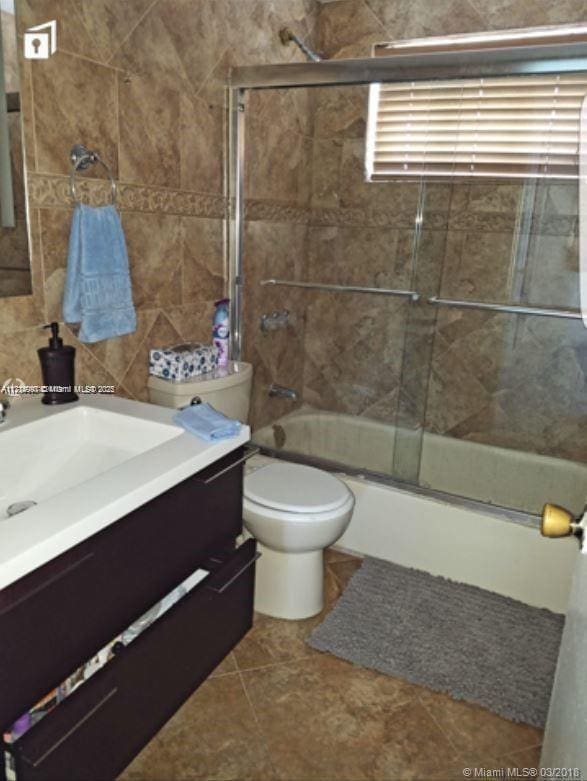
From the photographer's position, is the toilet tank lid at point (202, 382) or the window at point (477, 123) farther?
the window at point (477, 123)

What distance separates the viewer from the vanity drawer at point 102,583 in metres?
0.92

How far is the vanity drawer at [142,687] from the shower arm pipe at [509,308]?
1642 mm

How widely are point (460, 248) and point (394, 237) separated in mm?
315

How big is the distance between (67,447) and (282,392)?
5.09 feet

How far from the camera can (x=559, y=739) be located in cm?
95

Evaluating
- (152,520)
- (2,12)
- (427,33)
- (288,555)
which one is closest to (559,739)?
(152,520)

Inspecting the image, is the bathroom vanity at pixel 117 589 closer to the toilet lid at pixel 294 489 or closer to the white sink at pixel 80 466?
the white sink at pixel 80 466

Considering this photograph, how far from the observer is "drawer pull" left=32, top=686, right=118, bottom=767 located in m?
0.93

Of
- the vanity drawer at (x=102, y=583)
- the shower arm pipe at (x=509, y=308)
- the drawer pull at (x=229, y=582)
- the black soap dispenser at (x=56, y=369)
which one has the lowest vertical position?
the drawer pull at (x=229, y=582)

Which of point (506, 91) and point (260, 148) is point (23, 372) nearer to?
point (260, 148)

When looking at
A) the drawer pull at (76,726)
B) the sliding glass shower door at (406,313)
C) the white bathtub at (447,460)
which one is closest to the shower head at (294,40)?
the sliding glass shower door at (406,313)

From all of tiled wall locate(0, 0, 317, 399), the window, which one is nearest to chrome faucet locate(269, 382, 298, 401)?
tiled wall locate(0, 0, 317, 399)

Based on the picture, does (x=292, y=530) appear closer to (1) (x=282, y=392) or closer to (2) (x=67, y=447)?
(2) (x=67, y=447)

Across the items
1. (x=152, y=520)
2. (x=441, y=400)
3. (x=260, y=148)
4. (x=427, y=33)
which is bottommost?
(x=441, y=400)
